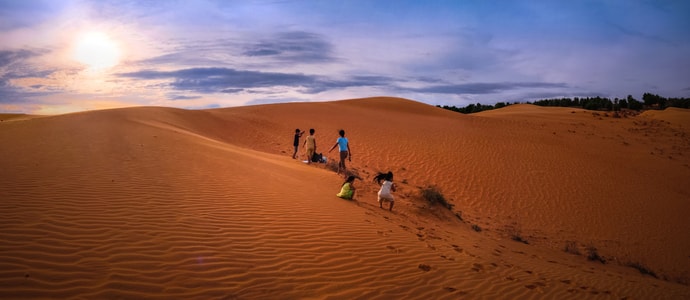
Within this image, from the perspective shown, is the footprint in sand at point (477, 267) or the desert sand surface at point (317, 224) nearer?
the desert sand surface at point (317, 224)

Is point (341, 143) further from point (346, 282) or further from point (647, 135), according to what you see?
point (647, 135)

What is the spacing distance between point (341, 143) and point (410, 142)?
32.0 feet

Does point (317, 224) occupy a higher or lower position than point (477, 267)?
higher

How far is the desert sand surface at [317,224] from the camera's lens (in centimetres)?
452

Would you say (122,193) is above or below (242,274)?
above

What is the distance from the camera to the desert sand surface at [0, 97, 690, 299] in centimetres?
452

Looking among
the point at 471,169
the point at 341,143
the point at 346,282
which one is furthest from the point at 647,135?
the point at 346,282

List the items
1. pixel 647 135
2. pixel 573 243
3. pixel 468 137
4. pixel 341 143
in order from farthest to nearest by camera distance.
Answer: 1. pixel 647 135
2. pixel 468 137
3. pixel 341 143
4. pixel 573 243

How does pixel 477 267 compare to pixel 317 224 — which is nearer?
pixel 477 267

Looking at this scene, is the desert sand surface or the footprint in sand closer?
the desert sand surface

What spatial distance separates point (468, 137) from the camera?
937 inches

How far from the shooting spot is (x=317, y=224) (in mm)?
7074

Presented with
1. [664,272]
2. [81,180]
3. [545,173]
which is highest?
[81,180]

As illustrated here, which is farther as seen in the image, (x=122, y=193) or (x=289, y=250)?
(x=122, y=193)
